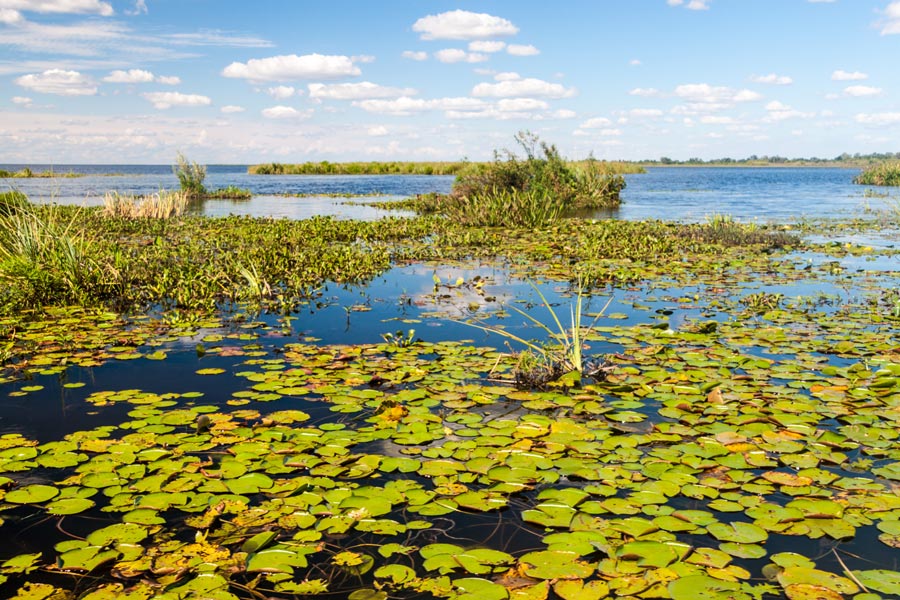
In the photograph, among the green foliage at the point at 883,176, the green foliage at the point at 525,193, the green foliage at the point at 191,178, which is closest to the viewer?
the green foliage at the point at 525,193

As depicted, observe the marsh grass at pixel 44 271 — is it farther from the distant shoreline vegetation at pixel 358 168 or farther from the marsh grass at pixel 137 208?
the distant shoreline vegetation at pixel 358 168

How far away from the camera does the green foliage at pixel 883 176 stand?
44.1 m

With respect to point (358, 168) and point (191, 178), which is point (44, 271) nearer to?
point (191, 178)

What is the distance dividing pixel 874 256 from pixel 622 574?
12.8 meters

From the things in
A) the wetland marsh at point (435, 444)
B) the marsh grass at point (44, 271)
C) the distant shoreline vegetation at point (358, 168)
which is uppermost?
the distant shoreline vegetation at point (358, 168)

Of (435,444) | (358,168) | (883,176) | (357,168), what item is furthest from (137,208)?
(358,168)

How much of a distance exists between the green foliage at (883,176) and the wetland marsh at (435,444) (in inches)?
1641

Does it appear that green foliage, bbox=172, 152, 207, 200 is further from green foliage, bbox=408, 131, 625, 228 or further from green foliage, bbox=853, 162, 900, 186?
green foliage, bbox=853, 162, 900, 186

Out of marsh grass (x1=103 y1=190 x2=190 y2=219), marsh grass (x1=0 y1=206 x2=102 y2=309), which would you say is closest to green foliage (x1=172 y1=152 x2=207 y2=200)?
marsh grass (x1=103 y1=190 x2=190 y2=219)

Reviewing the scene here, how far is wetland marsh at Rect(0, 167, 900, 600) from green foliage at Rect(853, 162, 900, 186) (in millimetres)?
41678

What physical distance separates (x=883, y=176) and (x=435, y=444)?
167ft

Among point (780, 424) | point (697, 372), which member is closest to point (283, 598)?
point (780, 424)

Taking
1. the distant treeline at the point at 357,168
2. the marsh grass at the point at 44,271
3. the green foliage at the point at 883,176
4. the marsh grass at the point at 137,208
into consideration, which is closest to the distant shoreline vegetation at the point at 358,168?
the distant treeline at the point at 357,168

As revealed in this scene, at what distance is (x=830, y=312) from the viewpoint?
328 inches
